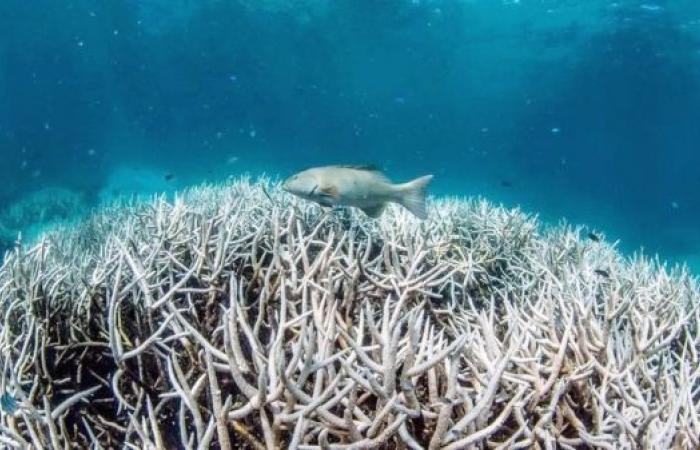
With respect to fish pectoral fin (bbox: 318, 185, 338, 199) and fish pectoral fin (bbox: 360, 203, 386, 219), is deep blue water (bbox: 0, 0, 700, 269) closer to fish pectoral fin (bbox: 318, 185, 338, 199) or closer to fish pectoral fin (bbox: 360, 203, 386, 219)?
fish pectoral fin (bbox: 360, 203, 386, 219)

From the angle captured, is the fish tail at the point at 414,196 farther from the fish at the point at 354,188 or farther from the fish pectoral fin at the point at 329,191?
the fish pectoral fin at the point at 329,191

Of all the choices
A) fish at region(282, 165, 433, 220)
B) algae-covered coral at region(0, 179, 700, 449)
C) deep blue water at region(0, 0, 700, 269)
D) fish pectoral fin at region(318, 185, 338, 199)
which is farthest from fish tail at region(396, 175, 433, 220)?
deep blue water at region(0, 0, 700, 269)

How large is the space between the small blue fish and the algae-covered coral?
5 centimetres

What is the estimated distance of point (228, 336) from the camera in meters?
1.53

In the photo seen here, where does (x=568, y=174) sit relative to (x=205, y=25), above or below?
above

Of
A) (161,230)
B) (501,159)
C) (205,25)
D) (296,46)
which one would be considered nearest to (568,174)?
(501,159)

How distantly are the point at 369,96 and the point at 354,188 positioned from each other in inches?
3051

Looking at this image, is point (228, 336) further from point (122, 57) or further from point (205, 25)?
point (122, 57)

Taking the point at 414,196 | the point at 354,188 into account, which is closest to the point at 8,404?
the point at 354,188

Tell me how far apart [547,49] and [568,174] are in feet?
204

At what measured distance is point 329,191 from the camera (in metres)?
3.61

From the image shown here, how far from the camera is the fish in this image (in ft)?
11.9

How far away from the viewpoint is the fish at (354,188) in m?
3.62

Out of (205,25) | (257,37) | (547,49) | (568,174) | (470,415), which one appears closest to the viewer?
(470,415)
